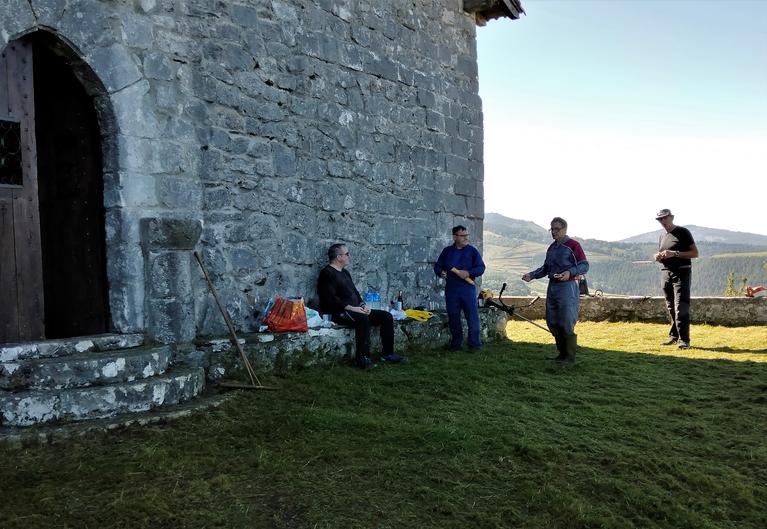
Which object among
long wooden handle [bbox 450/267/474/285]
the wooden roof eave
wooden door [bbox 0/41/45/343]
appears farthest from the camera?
the wooden roof eave

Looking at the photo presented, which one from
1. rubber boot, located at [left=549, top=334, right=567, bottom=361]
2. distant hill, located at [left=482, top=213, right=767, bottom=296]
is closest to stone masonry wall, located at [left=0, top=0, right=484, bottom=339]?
rubber boot, located at [left=549, top=334, right=567, bottom=361]

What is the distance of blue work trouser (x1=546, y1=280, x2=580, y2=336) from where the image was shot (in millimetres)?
7156

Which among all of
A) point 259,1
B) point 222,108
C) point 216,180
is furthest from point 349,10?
point 216,180

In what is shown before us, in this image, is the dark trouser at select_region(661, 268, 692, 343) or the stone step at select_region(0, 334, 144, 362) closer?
the stone step at select_region(0, 334, 144, 362)

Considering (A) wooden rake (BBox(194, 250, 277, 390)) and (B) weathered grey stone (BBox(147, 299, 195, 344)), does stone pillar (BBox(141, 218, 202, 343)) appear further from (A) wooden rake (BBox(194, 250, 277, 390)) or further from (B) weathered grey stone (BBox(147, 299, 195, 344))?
(A) wooden rake (BBox(194, 250, 277, 390))

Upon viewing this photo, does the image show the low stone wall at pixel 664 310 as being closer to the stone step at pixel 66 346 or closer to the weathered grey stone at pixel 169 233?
the weathered grey stone at pixel 169 233

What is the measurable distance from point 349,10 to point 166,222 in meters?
3.47

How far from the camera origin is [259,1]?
600 cm

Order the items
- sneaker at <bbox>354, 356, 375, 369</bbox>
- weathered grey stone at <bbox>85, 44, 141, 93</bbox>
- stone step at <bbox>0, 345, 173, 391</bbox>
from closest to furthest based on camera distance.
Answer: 1. stone step at <bbox>0, 345, 173, 391</bbox>
2. weathered grey stone at <bbox>85, 44, 141, 93</bbox>
3. sneaker at <bbox>354, 356, 375, 369</bbox>

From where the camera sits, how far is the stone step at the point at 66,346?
4297mm

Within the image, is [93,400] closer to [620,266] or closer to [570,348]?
[570,348]

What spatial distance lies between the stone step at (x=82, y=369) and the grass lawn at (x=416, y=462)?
20.7 inches

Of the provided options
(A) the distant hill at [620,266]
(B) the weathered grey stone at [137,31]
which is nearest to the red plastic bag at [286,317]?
(B) the weathered grey stone at [137,31]

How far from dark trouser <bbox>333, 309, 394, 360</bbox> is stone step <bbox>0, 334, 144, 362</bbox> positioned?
2134mm
